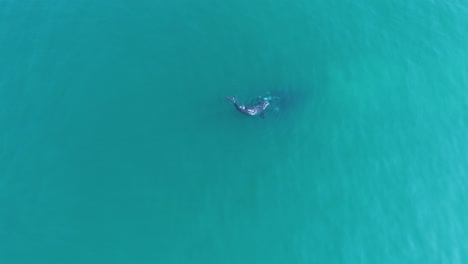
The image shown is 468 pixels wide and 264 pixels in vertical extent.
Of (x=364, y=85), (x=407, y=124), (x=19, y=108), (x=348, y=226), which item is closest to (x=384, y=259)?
(x=348, y=226)

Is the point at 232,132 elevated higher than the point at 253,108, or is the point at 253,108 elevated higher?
the point at 253,108

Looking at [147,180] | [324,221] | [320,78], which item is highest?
[320,78]

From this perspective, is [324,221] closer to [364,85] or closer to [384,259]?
[384,259]

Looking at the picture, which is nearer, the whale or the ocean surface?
the ocean surface

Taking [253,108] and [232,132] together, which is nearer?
[232,132]
